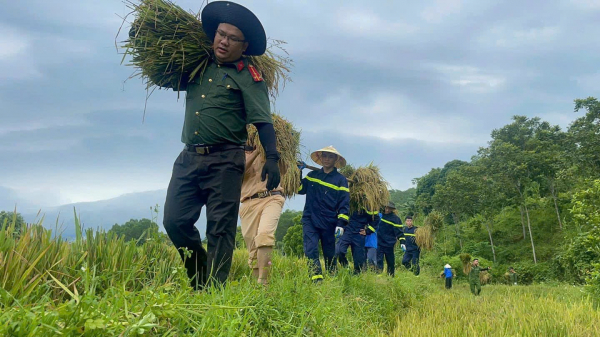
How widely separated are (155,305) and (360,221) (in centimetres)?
696

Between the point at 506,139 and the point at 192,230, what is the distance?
49.7 metres

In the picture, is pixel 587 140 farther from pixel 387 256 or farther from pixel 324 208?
pixel 324 208

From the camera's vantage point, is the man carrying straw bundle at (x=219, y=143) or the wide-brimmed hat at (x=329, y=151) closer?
the man carrying straw bundle at (x=219, y=143)

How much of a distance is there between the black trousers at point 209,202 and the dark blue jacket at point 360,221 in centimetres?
525

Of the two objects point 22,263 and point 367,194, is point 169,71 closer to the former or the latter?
point 22,263

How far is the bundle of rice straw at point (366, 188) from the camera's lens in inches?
337

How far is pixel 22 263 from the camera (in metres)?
2.28

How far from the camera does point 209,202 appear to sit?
3309 millimetres

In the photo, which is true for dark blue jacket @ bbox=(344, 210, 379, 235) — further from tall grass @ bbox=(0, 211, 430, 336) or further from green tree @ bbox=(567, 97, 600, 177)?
green tree @ bbox=(567, 97, 600, 177)

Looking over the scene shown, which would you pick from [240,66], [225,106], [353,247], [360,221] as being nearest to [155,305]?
[225,106]

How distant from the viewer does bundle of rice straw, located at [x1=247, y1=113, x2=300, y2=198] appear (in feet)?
Answer: 19.6

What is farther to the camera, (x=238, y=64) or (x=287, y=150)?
(x=287, y=150)

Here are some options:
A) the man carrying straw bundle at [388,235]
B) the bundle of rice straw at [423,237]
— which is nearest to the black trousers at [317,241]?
the man carrying straw bundle at [388,235]

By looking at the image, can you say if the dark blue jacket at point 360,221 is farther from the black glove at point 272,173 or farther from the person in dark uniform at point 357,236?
the black glove at point 272,173
